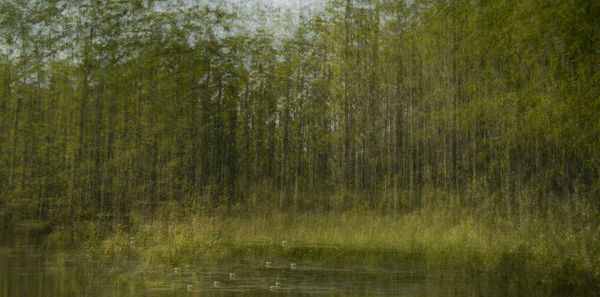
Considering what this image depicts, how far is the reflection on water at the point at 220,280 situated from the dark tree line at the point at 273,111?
15.5 ft

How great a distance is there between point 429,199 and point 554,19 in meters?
6.40

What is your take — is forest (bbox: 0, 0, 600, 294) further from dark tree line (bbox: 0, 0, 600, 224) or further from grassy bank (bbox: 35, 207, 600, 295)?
grassy bank (bbox: 35, 207, 600, 295)

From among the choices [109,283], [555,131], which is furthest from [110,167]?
[555,131]

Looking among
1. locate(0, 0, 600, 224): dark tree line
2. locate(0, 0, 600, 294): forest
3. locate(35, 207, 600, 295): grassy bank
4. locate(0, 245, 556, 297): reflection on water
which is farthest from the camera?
locate(0, 0, 600, 224): dark tree line

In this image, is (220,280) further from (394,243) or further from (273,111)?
(273,111)

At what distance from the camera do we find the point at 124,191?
1856 centimetres

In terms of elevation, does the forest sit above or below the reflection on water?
above

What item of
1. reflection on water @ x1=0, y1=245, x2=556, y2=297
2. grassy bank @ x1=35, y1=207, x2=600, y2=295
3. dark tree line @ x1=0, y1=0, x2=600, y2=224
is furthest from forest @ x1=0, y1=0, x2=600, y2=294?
reflection on water @ x1=0, y1=245, x2=556, y2=297

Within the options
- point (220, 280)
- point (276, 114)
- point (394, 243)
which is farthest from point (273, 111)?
point (220, 280)

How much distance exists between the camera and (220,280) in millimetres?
8656

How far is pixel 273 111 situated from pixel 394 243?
12004 millimetres

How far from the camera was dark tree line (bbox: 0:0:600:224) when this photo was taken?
48.0 ft

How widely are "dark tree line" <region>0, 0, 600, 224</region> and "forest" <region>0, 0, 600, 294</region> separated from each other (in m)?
0.07

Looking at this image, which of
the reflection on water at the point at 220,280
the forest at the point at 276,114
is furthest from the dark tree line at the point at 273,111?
the reflection on water at the point at 220,280
